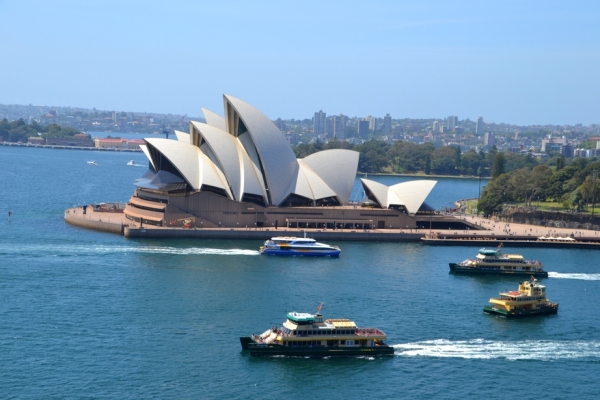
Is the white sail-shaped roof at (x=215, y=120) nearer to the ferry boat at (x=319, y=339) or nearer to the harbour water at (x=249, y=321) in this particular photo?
the harbour water at (x=249, y=321)

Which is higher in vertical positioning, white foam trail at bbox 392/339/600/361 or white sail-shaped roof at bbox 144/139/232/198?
white sail-shaped roof at bbox 144/139/232/198

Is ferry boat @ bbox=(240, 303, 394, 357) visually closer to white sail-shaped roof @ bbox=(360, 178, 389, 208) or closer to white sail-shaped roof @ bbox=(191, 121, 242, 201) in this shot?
white sail-shaped roof @ bbox=(191, 121, 242, 201)

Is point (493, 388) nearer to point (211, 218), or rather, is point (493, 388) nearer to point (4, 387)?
point (4, 387)

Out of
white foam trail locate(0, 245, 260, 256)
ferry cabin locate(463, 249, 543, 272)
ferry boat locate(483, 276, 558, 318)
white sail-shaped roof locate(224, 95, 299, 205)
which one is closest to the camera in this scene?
ferry boat locate(483, 276, 558, 318)

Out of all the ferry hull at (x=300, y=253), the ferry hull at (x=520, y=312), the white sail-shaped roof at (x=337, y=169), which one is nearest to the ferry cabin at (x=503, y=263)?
the ferry hull at (x=300, y=253)

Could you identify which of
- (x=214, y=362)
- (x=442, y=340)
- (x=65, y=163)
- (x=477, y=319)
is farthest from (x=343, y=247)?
(x=65, y=163)

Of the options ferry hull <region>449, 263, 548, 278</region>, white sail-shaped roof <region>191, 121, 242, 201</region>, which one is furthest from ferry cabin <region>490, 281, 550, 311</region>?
white sail-shaped roof <region>191, 121, 242, 201</region>

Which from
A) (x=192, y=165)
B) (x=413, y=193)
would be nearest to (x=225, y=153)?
(x=192, y=165)
